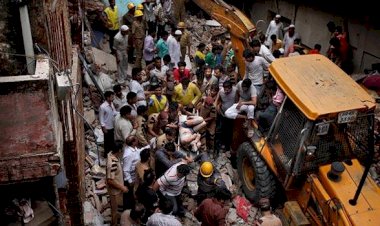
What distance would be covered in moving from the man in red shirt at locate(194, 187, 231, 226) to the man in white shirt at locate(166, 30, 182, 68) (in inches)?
225

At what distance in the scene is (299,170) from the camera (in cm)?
604

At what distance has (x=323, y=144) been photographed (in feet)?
19.7

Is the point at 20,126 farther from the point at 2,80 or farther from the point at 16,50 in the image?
the point at 16,50

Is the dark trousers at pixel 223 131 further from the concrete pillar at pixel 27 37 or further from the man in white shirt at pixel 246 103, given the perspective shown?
the concrete pillar at pixel 27 37

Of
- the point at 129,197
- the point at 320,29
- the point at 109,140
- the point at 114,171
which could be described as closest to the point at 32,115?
the point at 114,171

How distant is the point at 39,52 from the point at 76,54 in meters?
4.40

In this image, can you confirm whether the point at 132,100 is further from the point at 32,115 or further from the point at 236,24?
the point at 32,115

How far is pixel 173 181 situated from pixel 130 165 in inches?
30.3

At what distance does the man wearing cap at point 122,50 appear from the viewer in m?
10.6

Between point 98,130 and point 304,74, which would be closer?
point 304,74

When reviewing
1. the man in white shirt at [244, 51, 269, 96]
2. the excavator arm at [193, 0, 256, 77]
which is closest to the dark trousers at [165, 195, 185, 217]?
the man in white shirt at [244, 51, 269, 96]

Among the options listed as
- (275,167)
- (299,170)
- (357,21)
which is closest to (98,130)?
(275,167)

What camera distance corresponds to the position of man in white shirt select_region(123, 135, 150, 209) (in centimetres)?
660

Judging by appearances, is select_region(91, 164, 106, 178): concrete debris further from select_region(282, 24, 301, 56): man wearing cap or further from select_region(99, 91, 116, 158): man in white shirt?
select_region(282, 24, 301, 56): man wearing cap
